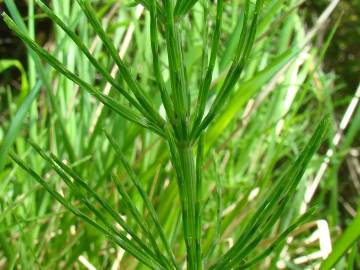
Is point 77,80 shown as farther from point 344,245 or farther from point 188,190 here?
point 344,245

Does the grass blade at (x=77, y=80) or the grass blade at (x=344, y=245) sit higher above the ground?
the grass blade at (x=77, y=80)

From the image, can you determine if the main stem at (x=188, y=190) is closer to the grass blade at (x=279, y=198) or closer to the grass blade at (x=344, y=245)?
the grass blade at (x=279, y=198)

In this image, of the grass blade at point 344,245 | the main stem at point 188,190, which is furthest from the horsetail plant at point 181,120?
the grass blade at point 344,245

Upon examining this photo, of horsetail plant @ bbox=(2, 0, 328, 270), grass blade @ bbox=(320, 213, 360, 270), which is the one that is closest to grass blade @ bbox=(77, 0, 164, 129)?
horsetail plant @ bbox=(2, 0, 328, 270)

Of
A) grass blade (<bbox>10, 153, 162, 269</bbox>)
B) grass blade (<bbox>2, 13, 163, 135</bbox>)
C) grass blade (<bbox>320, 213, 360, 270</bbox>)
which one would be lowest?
grass blade (<bbox>320, 213, 360, 270</bbox>)

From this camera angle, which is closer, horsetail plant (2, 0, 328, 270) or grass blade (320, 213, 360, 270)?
horsetail plant (2, 0, 328, 270)

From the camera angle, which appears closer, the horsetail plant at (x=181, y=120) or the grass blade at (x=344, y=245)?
the horsetail plant at (x=181, y=120)

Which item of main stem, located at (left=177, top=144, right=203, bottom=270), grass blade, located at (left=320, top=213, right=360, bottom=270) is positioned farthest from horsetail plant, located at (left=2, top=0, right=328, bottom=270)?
grass blade, located at (left=320, top=213, right=360, bottom=270)

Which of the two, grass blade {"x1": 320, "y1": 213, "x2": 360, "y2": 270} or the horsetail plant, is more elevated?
the horsetail plant

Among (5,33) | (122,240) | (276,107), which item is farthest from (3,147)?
(5,33)

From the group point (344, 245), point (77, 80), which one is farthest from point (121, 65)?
point (344, 245)

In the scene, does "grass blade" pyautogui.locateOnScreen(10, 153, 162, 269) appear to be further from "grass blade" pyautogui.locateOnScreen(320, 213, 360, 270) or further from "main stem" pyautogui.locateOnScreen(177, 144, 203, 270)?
"grass blade" pyautogui.locateOnScreen(320, 213, 360, 270)
